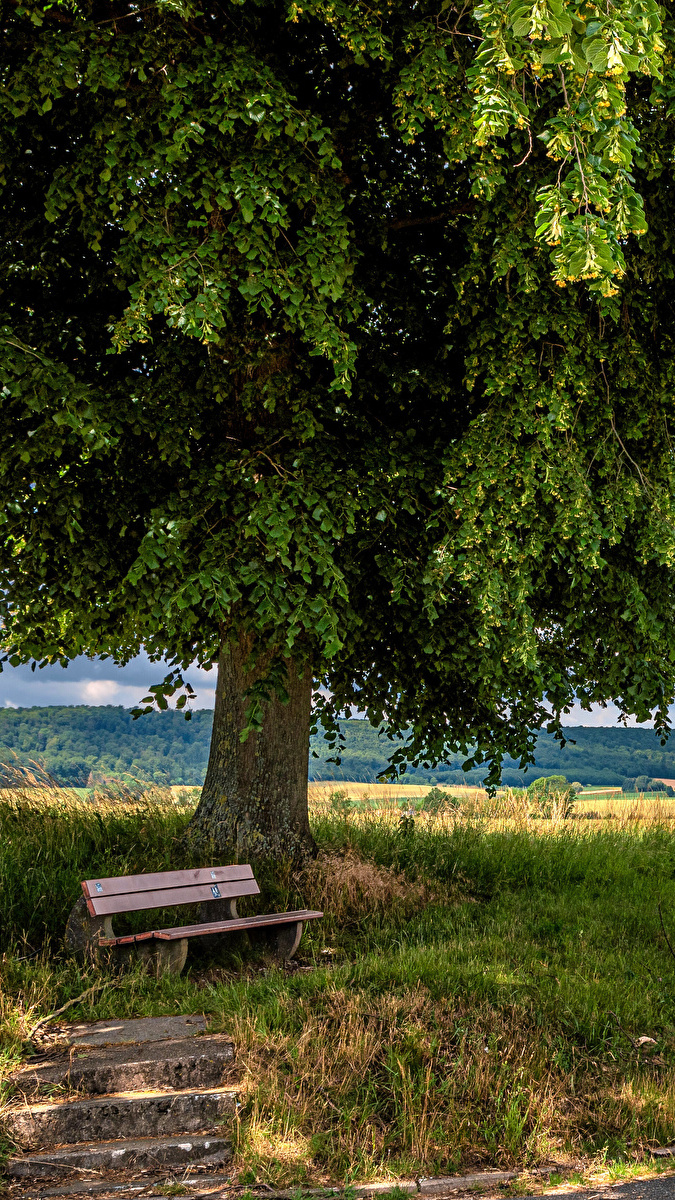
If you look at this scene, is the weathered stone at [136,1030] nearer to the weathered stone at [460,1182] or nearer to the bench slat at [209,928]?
the bench slat at [209,928]

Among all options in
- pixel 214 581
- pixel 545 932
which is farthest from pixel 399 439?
pixel 545 932

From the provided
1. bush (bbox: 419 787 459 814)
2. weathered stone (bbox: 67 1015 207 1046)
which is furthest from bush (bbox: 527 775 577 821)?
weathered stone (bbox: 67 1015 207 1046)

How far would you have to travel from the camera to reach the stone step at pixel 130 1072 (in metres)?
5.49

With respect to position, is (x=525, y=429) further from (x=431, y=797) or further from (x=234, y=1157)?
(x=431, y=797)

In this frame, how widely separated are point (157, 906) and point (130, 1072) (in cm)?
156

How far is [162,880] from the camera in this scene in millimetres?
7164

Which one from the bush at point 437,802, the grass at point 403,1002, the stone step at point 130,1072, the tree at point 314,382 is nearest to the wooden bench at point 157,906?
the grass at point 403,1002

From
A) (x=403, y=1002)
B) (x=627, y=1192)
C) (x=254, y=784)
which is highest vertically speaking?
(x=254, y=784)

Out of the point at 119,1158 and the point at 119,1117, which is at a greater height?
the point at 119,1117

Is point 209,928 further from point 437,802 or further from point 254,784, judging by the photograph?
point 437,802

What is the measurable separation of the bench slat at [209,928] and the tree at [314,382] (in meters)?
1.47

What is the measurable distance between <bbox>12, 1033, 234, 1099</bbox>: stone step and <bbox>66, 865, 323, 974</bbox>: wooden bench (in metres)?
1.14

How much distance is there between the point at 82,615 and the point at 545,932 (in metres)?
4.85

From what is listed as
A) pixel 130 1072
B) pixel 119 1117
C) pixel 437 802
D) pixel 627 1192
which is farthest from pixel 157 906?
pixel 437 802
